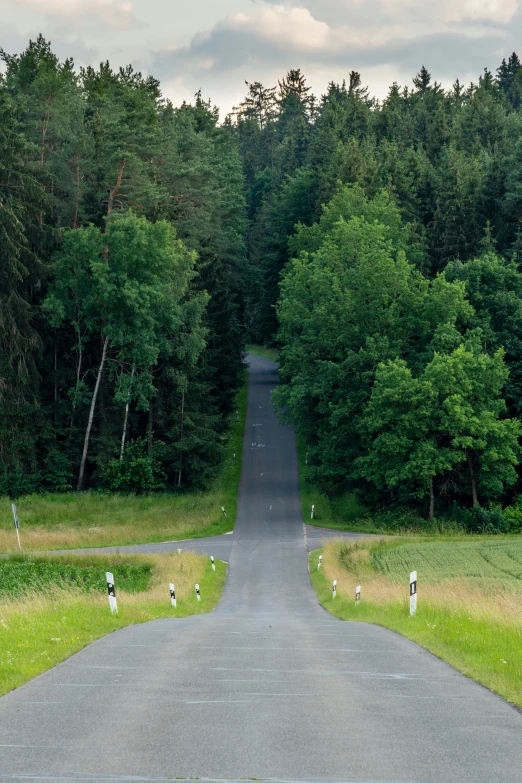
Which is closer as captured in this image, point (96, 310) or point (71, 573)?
point (71, 573)

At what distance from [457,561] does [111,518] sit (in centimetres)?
2217

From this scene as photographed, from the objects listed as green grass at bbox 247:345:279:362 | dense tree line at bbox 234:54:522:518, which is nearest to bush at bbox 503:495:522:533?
dense tree line at bbox 234:54:522:518

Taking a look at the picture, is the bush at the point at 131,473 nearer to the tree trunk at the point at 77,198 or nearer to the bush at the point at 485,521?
the tree trunk at the point at 77,198

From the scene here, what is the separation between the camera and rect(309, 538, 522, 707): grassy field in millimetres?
13612

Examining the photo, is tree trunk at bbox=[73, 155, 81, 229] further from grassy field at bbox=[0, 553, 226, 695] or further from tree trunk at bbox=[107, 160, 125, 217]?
grassy field at bbox=[0, 553, 226, 695]

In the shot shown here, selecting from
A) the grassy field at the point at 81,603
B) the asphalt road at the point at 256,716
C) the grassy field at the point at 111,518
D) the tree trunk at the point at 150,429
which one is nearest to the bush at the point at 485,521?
the grassy field at the point at 111,518

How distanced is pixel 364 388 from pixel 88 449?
19021mm

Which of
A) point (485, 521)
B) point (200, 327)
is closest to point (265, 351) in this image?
point (200, 327)

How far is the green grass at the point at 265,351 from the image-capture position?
109 m

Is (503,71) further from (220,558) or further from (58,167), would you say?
(220,558)

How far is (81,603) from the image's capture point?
2128 cm

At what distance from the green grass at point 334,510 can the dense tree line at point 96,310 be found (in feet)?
24.4

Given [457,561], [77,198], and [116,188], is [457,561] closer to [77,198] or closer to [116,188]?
[116,188]

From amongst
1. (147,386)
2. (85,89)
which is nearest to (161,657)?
(147,386)
